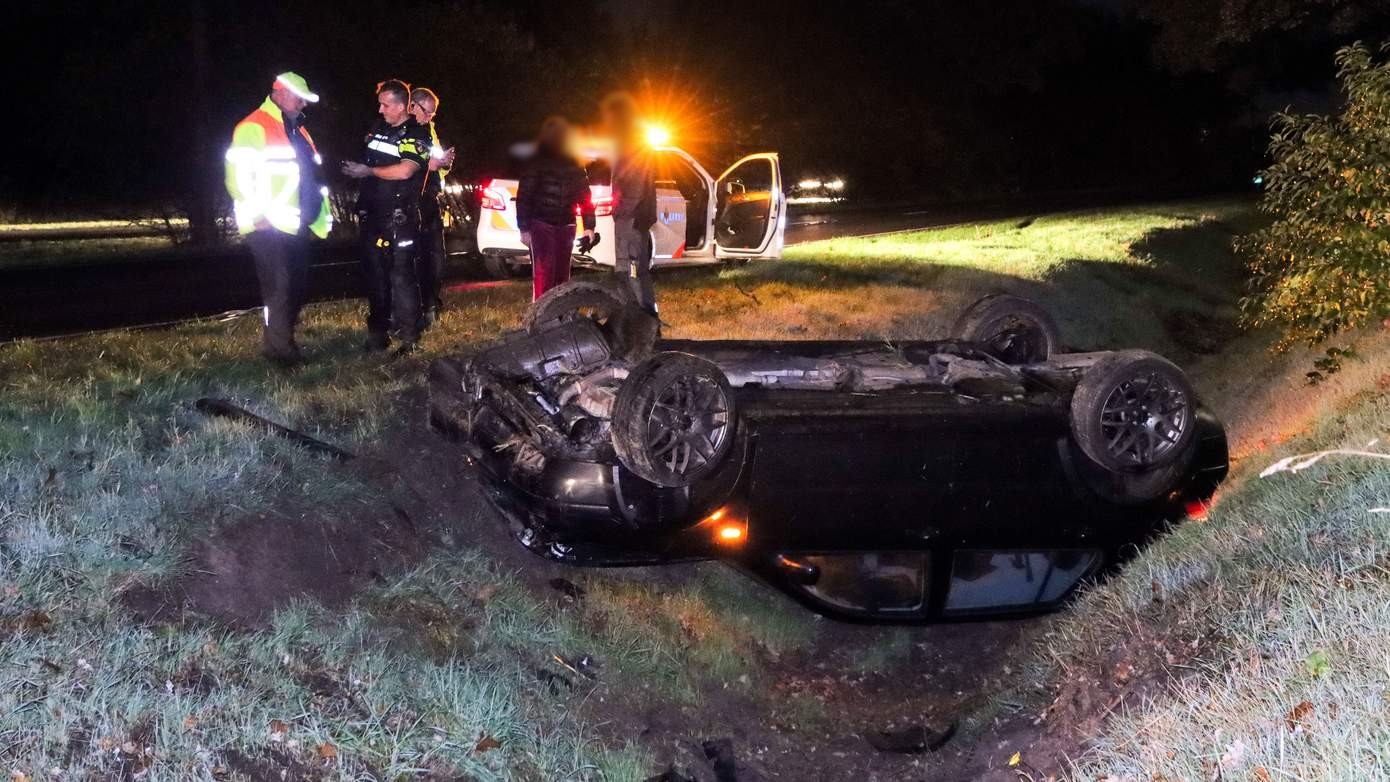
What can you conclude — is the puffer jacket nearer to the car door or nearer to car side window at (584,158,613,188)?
car side window at (584,158,613,188)

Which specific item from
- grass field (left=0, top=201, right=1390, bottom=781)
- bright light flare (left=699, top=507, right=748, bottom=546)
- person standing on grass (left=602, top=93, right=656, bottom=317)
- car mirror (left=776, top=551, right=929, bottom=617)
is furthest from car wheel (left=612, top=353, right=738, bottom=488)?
person standing on grass (left=602, top=93, right=656, bottom=317)

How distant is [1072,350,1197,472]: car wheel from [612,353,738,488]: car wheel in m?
1.44

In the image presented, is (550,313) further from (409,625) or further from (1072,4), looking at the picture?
(1072,4)

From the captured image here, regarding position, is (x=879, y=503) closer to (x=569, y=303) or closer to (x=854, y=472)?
(x=854, y=472)

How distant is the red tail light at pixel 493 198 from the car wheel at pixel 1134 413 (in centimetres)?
851

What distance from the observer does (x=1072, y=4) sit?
161ft

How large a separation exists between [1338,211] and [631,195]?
16.1 ft

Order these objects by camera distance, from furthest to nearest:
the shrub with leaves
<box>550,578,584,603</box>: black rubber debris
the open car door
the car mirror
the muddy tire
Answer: the open car door < the shrub with leaves < the muddy tire < <box>550,578,584,603</box>: black rubber debris < the car mirror

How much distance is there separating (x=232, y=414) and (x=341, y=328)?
2.67 m

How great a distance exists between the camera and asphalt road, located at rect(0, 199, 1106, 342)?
10.0 metres

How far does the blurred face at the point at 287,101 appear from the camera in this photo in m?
6.55

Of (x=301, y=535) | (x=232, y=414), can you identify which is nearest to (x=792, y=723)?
(x=301, y=535)

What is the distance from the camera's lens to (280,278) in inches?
268

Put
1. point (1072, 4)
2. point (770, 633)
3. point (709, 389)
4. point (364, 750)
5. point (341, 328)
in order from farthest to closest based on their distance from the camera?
point (1072, 4) < point (341, 328) < point (770, 633) < point (709, 389) < point (364, 750)
